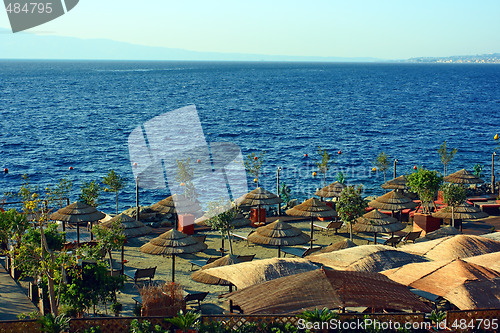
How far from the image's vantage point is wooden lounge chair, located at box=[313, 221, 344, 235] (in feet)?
86.0

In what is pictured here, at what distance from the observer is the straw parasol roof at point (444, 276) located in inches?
557

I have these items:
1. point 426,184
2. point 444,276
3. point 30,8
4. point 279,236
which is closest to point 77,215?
point 279,236

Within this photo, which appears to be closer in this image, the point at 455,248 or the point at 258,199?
the point at 455,248

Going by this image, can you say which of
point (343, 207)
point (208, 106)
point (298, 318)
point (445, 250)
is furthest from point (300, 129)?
point (298, 318)

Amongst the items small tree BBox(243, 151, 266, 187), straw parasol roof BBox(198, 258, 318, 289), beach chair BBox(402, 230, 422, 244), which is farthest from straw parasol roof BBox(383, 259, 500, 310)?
small tree BBox(243, 151, 266, 187)

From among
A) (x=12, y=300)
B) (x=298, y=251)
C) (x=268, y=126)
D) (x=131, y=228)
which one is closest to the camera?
(x=12, y=300)

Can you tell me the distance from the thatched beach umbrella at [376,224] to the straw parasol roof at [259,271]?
6907 mm

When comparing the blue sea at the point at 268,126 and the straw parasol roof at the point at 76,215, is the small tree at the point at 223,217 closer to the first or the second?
the straw parasol roof at the point at 76,215

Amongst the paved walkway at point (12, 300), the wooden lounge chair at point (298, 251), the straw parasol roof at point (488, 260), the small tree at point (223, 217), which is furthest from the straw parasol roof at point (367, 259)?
the paved walkway at point (12, 300)

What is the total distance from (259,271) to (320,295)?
251 cm

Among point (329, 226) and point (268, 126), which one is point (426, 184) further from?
point (268, 126)

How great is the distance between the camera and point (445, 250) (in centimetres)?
1819

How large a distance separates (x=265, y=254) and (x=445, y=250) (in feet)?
24.8

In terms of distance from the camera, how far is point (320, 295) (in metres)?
13.1
